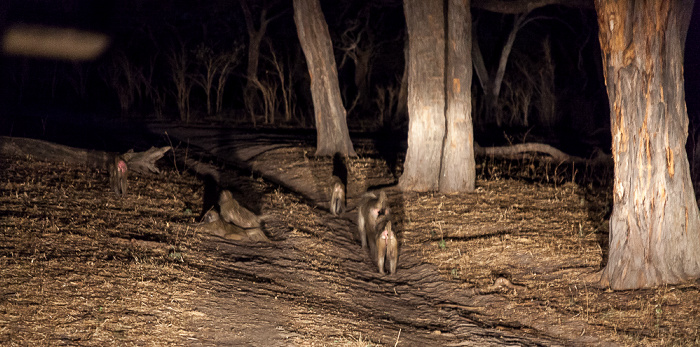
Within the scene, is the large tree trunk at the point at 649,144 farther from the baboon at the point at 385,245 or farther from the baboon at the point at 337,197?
the baboon at the point at 337,197

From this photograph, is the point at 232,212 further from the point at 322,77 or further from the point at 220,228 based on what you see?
the point at 322,77

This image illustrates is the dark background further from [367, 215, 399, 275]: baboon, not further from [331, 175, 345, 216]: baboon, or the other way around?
[367, 215, 399, 275]: baboon

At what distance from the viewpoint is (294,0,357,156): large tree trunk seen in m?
13.8

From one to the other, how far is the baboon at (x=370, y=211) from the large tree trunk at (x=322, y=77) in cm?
539

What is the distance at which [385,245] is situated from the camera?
312 inches

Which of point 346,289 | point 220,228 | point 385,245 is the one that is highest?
point 220,228

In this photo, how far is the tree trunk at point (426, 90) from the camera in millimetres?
11109

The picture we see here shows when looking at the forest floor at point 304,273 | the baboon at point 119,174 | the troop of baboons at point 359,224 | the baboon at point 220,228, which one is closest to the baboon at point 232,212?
the troop of baboons at point 359,224

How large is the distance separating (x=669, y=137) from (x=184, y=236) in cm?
553

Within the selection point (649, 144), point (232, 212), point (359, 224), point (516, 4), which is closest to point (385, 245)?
point (359, 224)

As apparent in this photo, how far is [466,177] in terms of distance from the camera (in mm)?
11227

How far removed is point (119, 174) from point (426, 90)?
4949mm

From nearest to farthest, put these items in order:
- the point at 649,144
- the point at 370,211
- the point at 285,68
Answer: the point at 649,144, the point at 370,211, the point at 285,68

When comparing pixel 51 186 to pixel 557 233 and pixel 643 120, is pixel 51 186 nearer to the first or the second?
pixel 557 233
